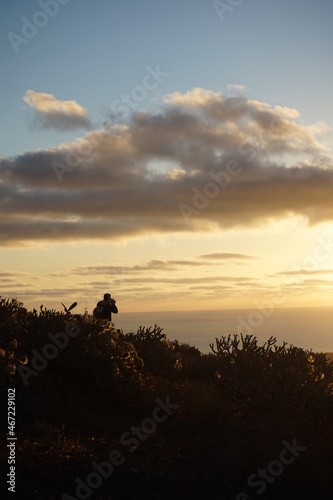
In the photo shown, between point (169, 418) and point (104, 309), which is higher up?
point (104, 309)

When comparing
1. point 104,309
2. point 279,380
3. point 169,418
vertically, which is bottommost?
point 169,418

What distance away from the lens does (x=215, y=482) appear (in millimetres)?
8828

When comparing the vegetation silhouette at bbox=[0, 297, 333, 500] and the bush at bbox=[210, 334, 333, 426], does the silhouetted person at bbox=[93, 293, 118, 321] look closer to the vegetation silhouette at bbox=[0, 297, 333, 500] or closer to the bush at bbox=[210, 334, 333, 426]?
the vegetation silhouette at bbox=[0, 297, 333, 500]

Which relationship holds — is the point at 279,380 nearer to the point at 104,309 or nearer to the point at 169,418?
the point at 169,418

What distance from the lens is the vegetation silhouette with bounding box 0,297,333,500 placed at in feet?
28.3

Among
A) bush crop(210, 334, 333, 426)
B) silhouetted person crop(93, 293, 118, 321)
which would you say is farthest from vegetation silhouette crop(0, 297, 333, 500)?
silhouetted person crop(93, 293, 118, 321)

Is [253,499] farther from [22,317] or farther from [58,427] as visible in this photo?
[22,317]

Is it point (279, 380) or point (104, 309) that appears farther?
point (104, 309)

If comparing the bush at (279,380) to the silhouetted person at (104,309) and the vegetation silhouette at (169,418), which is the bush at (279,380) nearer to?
the vegetation silhouette at (169,418)

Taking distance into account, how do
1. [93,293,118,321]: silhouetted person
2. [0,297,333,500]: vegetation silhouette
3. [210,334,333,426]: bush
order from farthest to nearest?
[93,293,118,321]: silhouetted person, [210,334,333,426]: bush, [0,297,333,500]: vegetation silhouette

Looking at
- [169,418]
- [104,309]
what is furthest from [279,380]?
[104,309]

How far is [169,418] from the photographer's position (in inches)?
502

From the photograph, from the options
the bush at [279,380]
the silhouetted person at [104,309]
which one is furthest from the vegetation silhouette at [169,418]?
the silhouetted person at [104,309]

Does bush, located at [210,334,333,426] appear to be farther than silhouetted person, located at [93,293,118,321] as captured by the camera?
No
